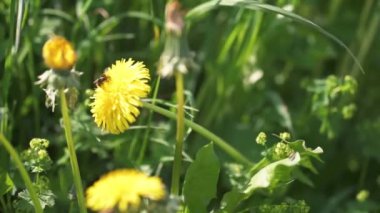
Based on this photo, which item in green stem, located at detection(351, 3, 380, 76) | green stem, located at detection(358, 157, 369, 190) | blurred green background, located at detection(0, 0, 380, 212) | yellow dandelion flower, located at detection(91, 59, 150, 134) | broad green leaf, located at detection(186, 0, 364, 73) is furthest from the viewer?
green stem, located at detection(351, 3, 380, 76)

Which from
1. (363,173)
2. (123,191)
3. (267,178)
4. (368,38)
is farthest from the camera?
(368,38)

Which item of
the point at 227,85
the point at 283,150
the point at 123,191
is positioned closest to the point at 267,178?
the point at 283,150

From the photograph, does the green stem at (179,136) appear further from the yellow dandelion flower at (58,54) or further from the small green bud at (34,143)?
the small green bud at (34,143)

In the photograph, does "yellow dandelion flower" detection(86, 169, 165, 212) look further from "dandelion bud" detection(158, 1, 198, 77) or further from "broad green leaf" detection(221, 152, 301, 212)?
"broad green leaf" detection(221, 152, 301, 212)

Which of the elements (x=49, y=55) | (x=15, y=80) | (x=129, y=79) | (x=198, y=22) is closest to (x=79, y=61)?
(x=15, y=80)

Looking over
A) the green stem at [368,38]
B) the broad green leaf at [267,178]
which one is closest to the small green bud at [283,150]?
the broad green leaf at [267,178]

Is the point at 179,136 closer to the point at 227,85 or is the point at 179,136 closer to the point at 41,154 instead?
the point at 41,154

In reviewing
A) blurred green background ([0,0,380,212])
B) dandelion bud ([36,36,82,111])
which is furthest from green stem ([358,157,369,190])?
dandelion bud ([36,36,82,111])
